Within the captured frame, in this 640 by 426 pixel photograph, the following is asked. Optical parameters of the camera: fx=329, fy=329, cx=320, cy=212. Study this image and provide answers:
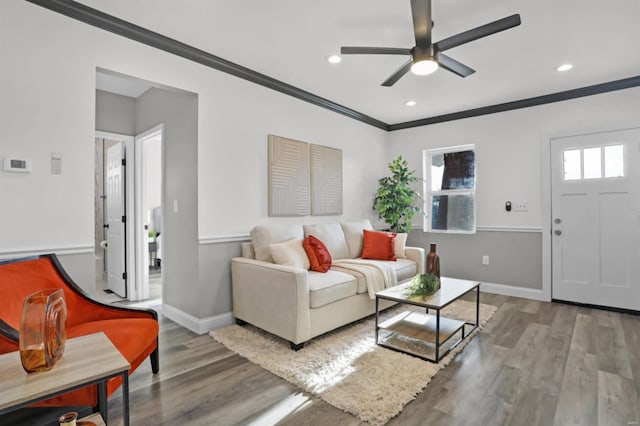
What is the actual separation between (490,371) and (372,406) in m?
0.98

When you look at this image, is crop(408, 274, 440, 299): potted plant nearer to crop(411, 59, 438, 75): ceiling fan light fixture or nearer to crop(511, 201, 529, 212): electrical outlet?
crop(411, 59, 438, 75): ceiling fan light fixture

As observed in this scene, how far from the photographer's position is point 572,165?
3.91 meters

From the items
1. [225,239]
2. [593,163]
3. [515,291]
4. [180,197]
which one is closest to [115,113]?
[180,197]

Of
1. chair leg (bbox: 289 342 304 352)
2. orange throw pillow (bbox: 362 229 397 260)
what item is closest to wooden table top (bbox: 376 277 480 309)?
chair leg (bbox: 289 342 304 352)

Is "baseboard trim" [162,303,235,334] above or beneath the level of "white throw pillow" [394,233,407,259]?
beneath

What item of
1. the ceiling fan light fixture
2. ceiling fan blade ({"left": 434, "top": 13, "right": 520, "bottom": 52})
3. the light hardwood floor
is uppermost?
ceiling fan blade ({"left": 434, "top": 13, "right": 520, "bottom": 52})

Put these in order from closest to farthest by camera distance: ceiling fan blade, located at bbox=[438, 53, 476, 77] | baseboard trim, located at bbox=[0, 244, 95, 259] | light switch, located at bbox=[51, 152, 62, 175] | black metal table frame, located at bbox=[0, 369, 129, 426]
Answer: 1. black metal table frame, located at bbox=[0, 369, 129, 426]
2. baseboard trim, located at bbox=[0, 244, 95, 259]
3. light switch, located at bbox=[51, 152, 62, 175]
4. ceiling fan blade, located at bbox=[438, 53, 476, 77]

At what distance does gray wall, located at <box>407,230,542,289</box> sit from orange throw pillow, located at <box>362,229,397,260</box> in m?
1.33

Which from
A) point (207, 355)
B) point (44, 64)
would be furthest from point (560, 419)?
point (44, 64)

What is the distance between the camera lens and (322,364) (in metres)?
2.36

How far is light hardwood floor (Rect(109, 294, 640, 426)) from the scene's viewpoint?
1.78 m

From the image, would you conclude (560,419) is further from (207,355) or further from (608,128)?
(608,128)

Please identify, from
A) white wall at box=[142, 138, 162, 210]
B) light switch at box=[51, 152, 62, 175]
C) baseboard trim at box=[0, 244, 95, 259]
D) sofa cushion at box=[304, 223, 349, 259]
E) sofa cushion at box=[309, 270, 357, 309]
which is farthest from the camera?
white wall at box=[142, 138, 162, 210]

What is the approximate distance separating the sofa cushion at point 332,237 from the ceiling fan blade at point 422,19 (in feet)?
6.88
